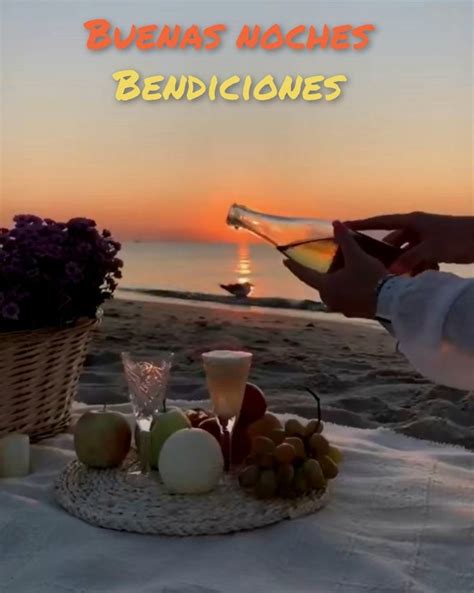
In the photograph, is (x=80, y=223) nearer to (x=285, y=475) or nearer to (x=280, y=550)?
(x=285, y=475)

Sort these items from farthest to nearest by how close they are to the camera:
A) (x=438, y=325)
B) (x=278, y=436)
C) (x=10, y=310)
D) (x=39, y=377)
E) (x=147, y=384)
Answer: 1. (x=39, y=377)
2. (x=10, y=310)
3. (x=147, y=384)
4. (x=278, y=436)
5. (x=438, y=325)

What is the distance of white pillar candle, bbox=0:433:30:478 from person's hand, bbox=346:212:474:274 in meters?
0.84

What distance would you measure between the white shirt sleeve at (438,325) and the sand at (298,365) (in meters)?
0.78

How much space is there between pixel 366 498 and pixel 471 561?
313 mm

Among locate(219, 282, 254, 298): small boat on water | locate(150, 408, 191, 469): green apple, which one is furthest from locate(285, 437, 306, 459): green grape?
locate(219, 282, 254, 298): small boat on water

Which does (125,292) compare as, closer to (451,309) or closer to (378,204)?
(378,204)

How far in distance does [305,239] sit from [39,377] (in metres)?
0.80

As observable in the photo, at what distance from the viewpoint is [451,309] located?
1.07m

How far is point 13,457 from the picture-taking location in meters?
Result: 1.73

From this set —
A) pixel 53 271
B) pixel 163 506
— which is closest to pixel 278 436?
pixel 163 506

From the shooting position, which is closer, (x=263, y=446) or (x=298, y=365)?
(x=263, y=446)

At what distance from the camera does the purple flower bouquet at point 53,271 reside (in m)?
1.91

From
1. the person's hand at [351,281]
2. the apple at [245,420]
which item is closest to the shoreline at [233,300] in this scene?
the apple at [245,420]

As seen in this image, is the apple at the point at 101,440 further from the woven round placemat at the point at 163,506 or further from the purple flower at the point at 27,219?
the purple flower at the point at 27,219
